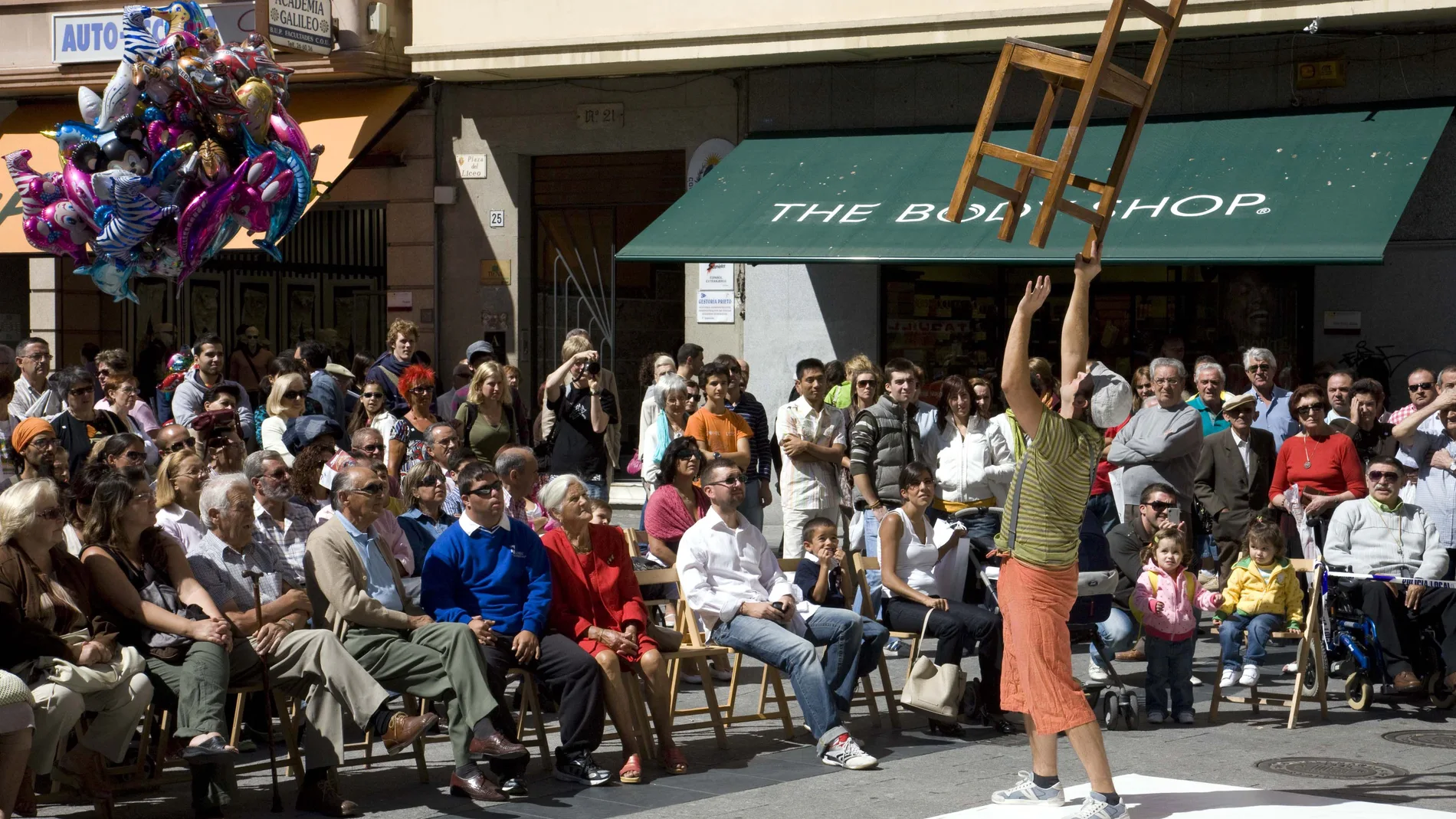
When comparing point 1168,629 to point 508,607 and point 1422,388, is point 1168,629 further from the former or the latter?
point 1422,388

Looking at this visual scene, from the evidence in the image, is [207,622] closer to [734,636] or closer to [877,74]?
[734,636]

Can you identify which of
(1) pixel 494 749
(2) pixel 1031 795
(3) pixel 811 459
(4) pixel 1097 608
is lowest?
(2) pixel 1031 795

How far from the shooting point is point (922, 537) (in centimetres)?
933

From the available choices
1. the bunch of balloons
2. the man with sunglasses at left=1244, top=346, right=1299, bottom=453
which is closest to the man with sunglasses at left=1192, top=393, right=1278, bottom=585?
the man with sunglasses at left=1244, top=346, right=1299, bottom=453

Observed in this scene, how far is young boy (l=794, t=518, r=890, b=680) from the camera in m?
8.79

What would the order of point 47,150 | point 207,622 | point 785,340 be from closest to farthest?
point 207,622 → point 785,340 → point 47,150

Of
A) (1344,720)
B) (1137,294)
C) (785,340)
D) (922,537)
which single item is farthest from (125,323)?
(1344,720)

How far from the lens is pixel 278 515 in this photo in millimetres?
8414

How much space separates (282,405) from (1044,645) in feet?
19.5

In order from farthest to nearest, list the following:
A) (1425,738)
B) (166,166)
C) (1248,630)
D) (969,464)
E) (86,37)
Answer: (86,37) < (969,464) < (166,166) < (1248,630) < (1425,738)

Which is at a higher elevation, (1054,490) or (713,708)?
(1054,490)

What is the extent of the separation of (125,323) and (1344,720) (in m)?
15.8

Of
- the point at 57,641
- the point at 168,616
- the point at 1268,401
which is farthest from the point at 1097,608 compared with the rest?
the point at 57,641

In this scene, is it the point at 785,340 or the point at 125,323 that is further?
the point at 125,323
